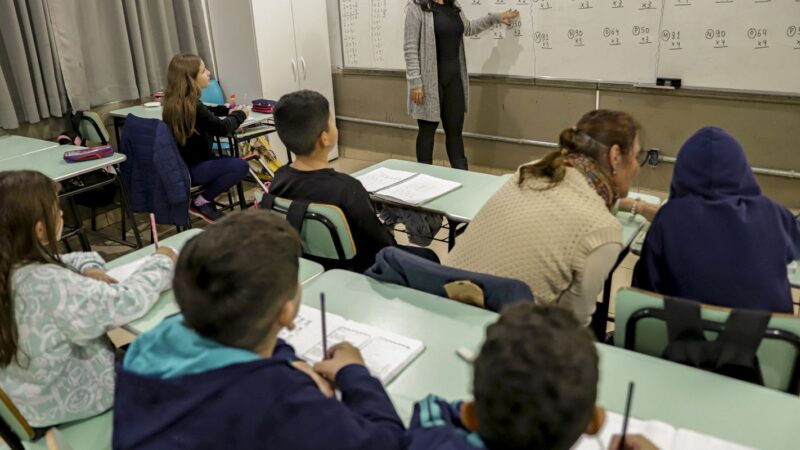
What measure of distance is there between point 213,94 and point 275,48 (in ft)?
1.94

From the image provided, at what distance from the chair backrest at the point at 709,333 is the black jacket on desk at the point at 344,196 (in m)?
0.95

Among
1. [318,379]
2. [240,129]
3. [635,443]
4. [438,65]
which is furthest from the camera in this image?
[438,65]

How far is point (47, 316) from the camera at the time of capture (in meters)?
1.37

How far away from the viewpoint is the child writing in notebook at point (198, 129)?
3.42m

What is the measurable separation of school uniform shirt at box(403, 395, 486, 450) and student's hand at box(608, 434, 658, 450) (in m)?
0.27

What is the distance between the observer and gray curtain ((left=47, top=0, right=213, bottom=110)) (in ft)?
12.8

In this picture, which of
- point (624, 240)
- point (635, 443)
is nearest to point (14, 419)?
point (635, 443)

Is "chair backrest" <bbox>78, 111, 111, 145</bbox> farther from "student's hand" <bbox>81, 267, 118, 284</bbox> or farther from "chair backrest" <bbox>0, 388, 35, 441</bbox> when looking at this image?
"chair backrest" <bbox>0, 388, 35, 441</bbox>

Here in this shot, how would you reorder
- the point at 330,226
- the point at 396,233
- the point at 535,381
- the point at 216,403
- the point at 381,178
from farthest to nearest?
the point at 396,233, the point at 381,178, the point at 330,226, the point at 216,403, the point at 535,381

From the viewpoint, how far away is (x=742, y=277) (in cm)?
150

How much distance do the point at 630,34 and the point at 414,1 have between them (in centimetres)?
135

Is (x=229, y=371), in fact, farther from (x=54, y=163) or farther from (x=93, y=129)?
(x=93, y=129)

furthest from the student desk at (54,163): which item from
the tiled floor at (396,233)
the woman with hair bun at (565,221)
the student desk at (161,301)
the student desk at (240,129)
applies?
the woman with hair bun at (565,221)

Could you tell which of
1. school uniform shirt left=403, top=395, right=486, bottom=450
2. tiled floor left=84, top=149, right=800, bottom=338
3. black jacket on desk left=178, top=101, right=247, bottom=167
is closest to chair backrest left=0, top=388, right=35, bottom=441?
school uniform shirt left=403, top=395, right=486, bottom=450
